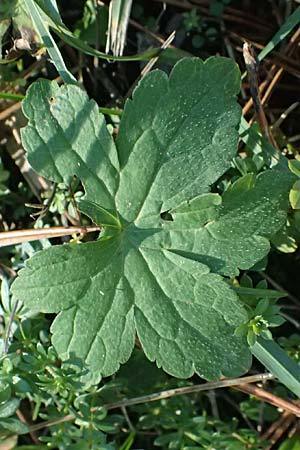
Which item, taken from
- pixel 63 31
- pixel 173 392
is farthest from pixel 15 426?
pixel 63 31

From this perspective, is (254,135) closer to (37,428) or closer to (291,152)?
(291,152)

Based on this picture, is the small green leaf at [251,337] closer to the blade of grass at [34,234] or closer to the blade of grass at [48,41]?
the blade of grass at [34,234]

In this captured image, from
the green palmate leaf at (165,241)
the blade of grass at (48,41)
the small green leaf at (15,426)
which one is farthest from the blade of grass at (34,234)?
the small green leaf at (15,426)

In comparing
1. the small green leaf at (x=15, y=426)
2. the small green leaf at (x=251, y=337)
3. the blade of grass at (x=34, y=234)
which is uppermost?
the blade of grass at (x=34, y=234)

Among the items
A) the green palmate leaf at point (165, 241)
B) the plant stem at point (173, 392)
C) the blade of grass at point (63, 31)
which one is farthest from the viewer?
the plant stem at point (173, 392)

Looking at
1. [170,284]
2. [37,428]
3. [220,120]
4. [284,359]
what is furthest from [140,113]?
[37,428]
